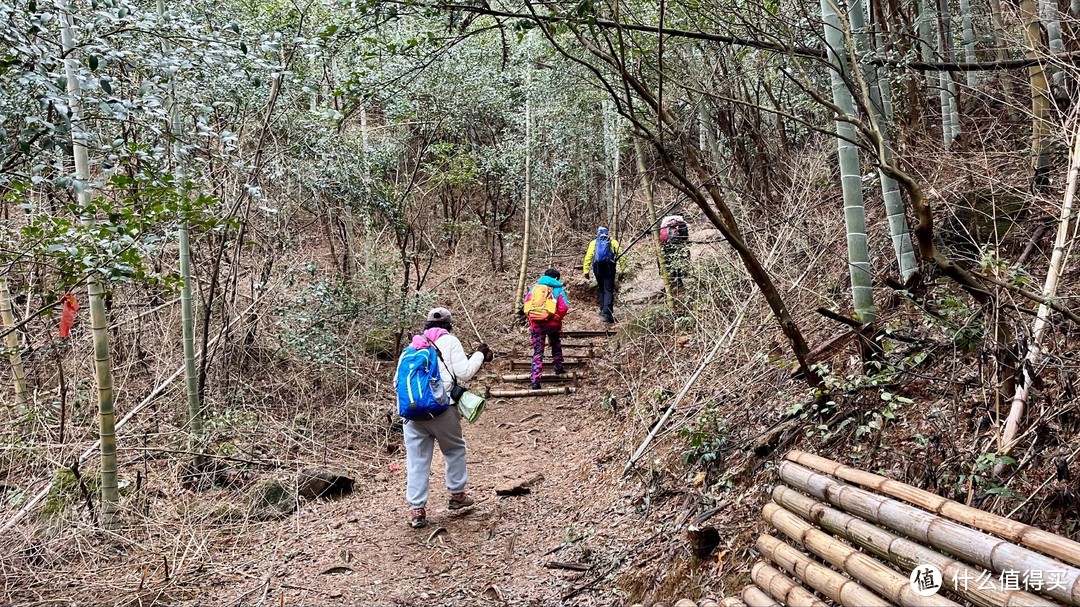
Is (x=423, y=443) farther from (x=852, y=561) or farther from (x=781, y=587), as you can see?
(x=852, y=561)

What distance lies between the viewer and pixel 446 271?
562 inches

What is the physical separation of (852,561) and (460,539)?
3.60 meters

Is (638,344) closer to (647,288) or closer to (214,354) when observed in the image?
(647,288)

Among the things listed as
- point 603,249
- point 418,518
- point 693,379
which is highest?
point 603,249

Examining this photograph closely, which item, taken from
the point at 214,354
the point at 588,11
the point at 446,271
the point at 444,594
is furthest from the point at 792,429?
the point at 446,271

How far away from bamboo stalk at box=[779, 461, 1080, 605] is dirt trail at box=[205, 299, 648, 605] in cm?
171

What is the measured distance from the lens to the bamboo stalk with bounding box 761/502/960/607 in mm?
2658

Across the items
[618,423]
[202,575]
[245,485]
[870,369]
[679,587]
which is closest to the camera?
[679,587]

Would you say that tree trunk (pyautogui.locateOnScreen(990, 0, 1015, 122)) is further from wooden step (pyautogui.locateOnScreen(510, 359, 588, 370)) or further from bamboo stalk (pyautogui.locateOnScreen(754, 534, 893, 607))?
wooden step (pyautogui.locateOnScreen(510, 359, 588, 370))

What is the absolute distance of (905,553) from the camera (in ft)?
9.26

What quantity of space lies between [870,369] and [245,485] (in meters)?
5.70

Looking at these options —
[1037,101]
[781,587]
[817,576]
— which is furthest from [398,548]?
[1037,101]

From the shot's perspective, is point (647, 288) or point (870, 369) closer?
point (870, 369)

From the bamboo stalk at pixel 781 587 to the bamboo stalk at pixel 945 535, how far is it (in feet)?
1.31
